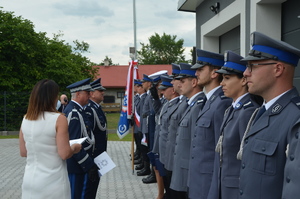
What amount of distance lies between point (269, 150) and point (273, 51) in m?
0.64

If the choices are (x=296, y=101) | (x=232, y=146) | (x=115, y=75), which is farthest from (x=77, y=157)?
(x=115, y=75)

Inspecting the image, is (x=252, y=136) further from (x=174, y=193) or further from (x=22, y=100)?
(x=22, y=100)

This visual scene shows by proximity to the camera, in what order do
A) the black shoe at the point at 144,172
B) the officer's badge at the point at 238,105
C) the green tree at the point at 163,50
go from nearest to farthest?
the officer's badge at the point at 238,105, the black shoe at the point at 144,172, the green tree at the point at 163,50

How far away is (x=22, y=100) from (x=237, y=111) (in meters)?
21.3

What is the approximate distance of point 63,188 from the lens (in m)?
3.84

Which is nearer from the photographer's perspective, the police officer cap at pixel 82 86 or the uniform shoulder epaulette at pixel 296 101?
the uniform shoulder epaulette at pixel 296 101

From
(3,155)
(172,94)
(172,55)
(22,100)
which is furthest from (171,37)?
(172,94)

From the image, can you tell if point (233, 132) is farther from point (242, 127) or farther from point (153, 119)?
point (153, 119)

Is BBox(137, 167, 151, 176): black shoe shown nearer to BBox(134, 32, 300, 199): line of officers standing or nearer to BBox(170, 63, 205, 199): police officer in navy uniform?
BBox(134, 32, 300, 199): line of officers standing

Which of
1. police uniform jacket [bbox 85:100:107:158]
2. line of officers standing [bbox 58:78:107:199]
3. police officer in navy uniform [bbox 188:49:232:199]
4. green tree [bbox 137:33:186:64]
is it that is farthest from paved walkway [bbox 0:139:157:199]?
green tree [bbox 137:33:186:64]

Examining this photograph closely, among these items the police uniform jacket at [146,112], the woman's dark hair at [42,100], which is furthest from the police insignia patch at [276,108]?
the police uniform jacket at [146,112]

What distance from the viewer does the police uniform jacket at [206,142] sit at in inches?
154

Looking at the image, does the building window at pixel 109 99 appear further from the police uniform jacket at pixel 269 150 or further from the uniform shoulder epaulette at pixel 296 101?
the uniform shoulder epaulette at pixel 296 101

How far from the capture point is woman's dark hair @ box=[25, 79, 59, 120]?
3785 millimetres
